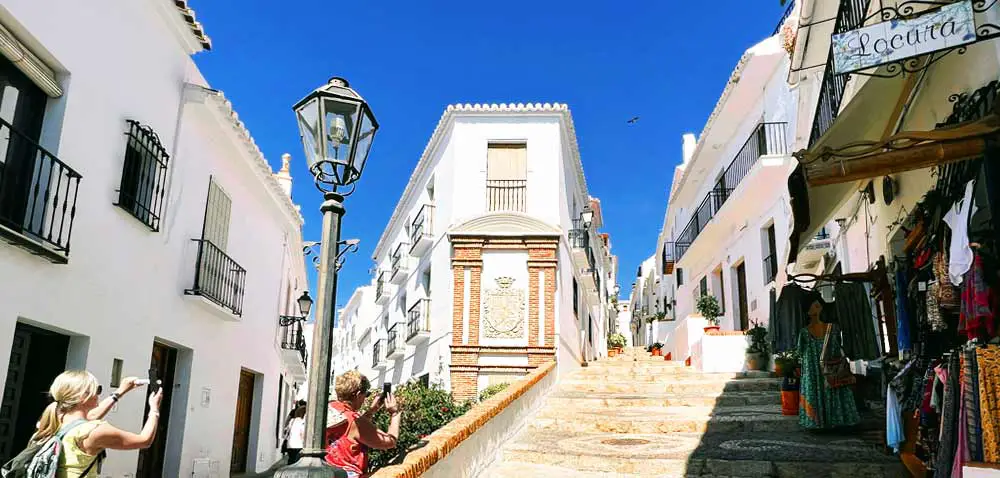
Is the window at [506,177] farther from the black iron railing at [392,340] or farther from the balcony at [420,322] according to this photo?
the black iron railing at [392,340]

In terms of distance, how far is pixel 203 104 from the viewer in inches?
390

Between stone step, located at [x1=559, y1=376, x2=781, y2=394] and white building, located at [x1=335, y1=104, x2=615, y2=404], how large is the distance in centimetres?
292

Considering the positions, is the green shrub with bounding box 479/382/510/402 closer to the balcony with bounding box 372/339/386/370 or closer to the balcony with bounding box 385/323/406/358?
the balcony with bounding box 385/323/406/358

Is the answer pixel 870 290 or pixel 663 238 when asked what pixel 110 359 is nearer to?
pixel 870 290

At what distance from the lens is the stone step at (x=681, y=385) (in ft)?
39.7

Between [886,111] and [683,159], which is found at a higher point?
[683,159]

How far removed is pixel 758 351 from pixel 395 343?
12.1 meters

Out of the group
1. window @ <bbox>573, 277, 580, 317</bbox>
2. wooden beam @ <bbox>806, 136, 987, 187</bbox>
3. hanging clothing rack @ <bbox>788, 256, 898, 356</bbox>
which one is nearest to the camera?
wooden beam @ <bbox>806, 136, 987, 187</bbox>

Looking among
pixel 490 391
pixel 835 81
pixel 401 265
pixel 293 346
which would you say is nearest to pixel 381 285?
pixel 401 265

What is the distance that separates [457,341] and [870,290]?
33.8 feet

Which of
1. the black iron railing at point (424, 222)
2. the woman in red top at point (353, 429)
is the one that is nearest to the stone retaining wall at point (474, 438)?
the woman in red top at point (353, 429)

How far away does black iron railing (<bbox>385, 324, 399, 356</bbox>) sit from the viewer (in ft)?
74.2

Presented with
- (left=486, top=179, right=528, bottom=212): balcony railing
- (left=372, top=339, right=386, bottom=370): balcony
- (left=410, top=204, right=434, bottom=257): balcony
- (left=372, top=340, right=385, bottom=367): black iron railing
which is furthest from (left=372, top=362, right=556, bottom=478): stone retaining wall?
(left=372, top=340, right=385, bottom=367): black iron railing

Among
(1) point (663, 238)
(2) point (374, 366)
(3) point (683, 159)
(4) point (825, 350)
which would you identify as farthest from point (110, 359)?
(1) point (663, 238)
